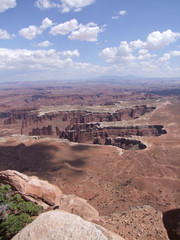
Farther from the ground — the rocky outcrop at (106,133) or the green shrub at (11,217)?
the green shrub at (11,217)

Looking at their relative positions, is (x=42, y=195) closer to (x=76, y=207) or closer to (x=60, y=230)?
(x=76, y=207)

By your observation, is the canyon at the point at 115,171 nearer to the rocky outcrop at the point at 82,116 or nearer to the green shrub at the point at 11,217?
the green shrub at the point at 11,217

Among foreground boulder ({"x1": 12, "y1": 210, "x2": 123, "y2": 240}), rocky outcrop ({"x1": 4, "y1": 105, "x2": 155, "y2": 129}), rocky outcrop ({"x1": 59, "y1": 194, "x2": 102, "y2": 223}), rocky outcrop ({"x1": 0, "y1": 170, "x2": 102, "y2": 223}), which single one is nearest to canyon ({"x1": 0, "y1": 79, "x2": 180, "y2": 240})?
rocky outcrop ({"x1": 59, "y1": 194, "x2": 102, "y2": 223})

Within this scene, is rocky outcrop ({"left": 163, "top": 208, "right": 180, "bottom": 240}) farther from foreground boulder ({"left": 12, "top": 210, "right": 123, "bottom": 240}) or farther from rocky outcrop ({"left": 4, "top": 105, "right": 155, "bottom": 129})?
rocky outcrop ({"left": 4, "top": 105, "right": 155, "bottom": 129})

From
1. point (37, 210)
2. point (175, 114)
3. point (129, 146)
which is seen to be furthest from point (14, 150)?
point (175, 114)

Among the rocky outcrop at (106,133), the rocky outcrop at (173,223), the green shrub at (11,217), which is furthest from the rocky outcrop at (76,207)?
the rocky outcrop at (106,133)
